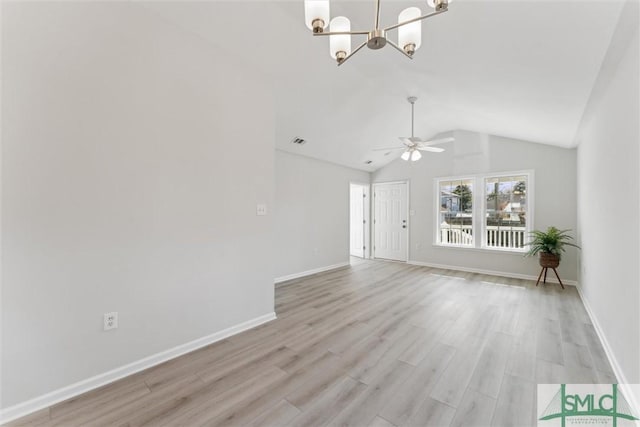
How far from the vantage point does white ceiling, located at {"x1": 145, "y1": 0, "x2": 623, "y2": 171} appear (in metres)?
1.80

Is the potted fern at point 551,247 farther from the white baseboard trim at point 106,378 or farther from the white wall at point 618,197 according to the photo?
the white baseboard trim at point 106,378

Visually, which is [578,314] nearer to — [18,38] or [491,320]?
[491,320]

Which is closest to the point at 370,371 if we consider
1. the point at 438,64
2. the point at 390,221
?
the point at 438,64

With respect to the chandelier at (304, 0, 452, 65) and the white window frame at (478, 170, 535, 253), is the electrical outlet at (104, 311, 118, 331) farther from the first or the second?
the white window frame at (478, 170, 535, 253)

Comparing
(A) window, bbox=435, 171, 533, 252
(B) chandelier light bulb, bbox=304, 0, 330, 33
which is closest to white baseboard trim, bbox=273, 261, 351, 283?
(A) window, bbox=435, 171, 533, 252

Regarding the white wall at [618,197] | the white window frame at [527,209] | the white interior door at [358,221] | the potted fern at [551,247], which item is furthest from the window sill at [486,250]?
the white wall at [618,197]

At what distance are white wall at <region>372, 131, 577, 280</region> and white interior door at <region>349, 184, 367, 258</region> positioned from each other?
0.79 metres

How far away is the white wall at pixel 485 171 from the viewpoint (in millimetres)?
4801

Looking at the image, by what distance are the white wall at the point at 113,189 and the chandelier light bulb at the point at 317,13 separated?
1.48 metres

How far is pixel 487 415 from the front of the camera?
1.70m

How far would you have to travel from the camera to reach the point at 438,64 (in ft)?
9.00

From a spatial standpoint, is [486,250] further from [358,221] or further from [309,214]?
[309,214]

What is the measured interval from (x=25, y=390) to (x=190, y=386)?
100 centimetres

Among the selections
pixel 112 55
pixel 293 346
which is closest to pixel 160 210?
pixel 112 55
